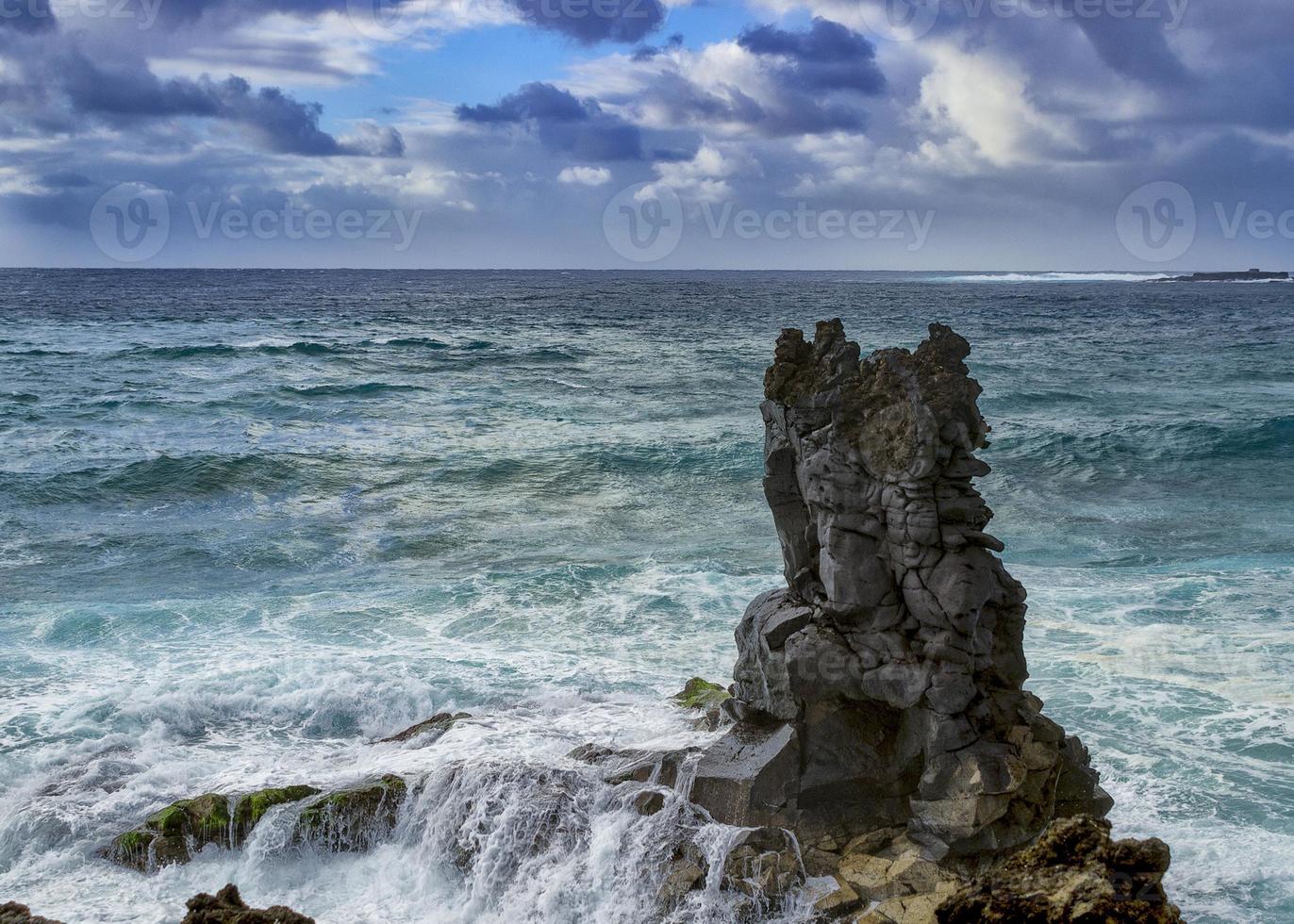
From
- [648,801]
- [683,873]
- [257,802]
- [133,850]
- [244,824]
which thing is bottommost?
[133,850]

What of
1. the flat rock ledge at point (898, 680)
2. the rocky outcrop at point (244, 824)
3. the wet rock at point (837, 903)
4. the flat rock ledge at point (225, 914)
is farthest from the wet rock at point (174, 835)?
the wet rock at point (837, 903)

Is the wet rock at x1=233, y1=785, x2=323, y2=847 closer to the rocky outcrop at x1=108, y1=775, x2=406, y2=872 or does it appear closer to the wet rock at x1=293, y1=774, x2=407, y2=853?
the rocky outcrop at x1=108, y1=775, x2=406, y2=872

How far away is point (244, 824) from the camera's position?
13.8 metres

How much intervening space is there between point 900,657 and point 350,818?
674cm

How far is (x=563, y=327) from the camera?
97812 mm

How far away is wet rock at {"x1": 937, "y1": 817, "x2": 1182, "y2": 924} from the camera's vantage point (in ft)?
22.9

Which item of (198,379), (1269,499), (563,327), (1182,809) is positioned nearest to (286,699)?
(1182,809)

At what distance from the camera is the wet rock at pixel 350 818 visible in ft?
44.3

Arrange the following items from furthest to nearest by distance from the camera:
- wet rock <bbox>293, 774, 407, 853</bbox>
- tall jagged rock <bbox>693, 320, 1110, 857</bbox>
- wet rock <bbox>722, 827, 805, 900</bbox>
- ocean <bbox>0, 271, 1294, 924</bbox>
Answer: wet rock <bbox>293, 774, 407, 853</bbox> < ocean <bbox>0, 271, 1294, 924</bbox> < tall jagged rock <bbox>693, 320, 1110, 857</bbox> < wet rock <bbox>722, 827, 805, 900</bbox>

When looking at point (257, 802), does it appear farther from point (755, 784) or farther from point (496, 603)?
point (496, 603)

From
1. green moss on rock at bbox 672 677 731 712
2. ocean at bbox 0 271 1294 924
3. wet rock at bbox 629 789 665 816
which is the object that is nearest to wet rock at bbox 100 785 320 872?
ocean at bbox 0 271 1294 924

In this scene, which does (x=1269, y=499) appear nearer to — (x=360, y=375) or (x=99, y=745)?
(x=99, y=745)

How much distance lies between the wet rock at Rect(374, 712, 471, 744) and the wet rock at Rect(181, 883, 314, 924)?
7.29m

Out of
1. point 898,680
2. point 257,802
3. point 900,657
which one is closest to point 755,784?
point 898,680
